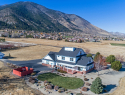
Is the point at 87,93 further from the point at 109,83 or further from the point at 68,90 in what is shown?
the point at 109,83

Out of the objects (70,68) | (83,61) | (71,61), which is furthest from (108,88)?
(71,61)

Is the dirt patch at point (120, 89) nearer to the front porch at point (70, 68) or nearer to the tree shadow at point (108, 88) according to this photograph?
the tree shadow at point (108, 88)

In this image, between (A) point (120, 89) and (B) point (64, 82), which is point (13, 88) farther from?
(A) point (120, 89)

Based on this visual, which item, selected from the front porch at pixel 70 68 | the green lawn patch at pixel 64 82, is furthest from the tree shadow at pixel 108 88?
the front porch at pixel 70 68

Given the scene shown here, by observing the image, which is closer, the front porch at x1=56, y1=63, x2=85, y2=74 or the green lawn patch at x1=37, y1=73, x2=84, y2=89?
the green lawn patch at x1=37, y1=73, x2=84, y2=89

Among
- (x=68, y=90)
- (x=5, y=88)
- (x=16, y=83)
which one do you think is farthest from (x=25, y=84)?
(x=68, y=90)

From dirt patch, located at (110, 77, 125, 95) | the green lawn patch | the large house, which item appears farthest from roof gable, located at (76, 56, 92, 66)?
dirt patch, located at (110, 77, 125, 95)

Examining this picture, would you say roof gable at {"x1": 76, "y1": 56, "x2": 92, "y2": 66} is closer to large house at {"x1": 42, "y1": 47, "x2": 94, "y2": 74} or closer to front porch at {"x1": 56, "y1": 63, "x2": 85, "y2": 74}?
large house at {"x1": 42, "y1": 47, "x2": 94, "y2": 74}

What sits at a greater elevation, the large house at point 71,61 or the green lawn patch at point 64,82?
the large house at point 71,61
